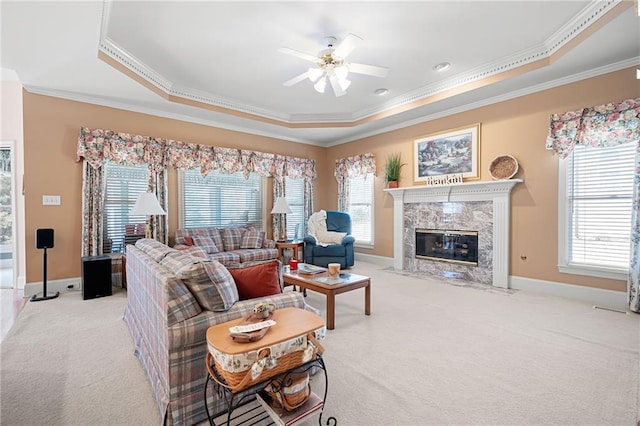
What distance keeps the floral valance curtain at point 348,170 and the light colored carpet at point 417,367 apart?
136 inches

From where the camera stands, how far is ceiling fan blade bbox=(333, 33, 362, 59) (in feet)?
8.96

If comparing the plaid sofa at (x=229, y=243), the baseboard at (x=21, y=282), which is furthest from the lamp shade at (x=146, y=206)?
the baseboard at (x=21, y=282)

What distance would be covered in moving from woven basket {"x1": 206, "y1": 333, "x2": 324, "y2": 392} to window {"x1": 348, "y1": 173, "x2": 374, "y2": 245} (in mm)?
5052

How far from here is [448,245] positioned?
5078 mm

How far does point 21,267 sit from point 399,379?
544 cm

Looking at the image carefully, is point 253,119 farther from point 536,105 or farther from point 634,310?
point 634,310

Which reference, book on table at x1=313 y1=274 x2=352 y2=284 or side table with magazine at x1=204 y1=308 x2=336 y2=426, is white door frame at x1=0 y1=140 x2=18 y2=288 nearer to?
book on table at x1=313 y1=274 x2=352 y2=284

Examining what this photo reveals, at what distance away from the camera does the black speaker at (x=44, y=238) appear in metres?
3.79

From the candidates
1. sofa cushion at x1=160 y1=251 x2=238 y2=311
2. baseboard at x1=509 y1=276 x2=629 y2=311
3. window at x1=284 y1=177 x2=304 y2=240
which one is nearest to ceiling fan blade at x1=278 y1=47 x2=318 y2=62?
sofa cushion at x1=160 y1=251 x2=238 y2=311

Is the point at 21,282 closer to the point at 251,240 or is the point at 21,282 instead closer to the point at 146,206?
the point at 146,206

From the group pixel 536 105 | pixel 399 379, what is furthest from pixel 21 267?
pixel 536 105

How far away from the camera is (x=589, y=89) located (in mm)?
3656

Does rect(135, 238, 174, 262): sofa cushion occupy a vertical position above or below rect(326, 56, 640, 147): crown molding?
below

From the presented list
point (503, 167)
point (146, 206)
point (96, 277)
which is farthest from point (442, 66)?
point (96, 277)
